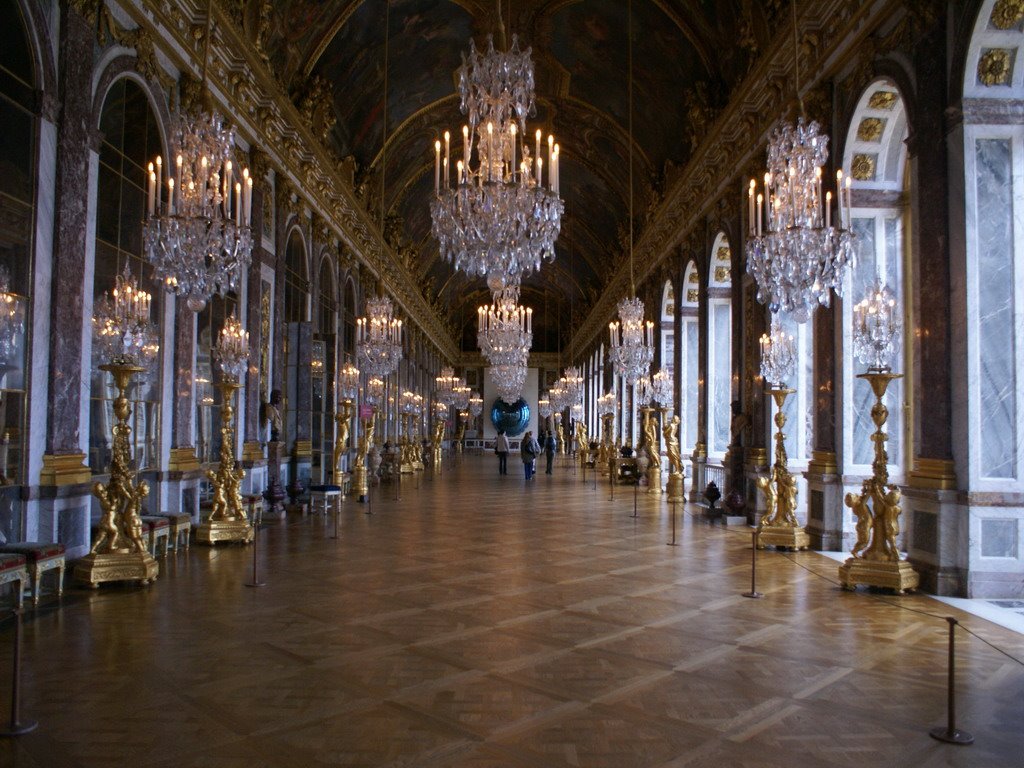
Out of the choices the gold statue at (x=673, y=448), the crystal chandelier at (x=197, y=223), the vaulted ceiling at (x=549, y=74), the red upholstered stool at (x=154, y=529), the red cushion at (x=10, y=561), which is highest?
the vaulted ceiling at (x=549, y=74)

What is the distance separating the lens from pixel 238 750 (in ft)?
10.6

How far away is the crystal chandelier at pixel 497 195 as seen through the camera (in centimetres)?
629

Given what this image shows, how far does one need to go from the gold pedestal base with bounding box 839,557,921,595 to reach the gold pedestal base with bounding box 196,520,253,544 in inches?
253

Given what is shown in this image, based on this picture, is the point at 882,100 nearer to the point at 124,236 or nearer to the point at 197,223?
the point at 197,223

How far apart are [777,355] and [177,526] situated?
745 cm

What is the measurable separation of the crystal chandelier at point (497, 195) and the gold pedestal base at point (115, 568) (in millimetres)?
3779

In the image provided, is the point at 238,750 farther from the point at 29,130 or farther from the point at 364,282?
the point at 364,282

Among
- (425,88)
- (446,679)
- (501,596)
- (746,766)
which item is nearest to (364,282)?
(425,88)

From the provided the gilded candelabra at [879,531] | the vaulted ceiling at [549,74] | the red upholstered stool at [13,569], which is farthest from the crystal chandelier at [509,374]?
the red upholstered stool at [13,569]

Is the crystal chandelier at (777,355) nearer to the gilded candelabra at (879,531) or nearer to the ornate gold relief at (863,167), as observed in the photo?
the ornate gold relief at (863,167)

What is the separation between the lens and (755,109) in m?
11.5

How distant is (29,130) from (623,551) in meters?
7.22

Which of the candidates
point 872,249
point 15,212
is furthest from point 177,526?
point 872,249

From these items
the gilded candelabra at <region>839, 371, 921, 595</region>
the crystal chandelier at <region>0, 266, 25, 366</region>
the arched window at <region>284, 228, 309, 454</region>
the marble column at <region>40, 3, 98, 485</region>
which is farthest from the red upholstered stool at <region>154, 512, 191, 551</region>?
the gilded candelabra at <region>839, 371, 921, 595</region>
